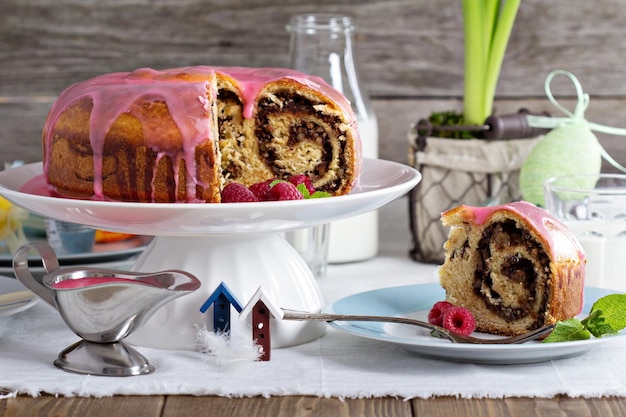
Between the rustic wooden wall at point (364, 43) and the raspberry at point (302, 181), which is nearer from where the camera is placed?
the raspberry at point (302, 181)

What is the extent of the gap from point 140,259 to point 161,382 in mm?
266

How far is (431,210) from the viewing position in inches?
72.3

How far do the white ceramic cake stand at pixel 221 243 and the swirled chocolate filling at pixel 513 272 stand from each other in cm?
14

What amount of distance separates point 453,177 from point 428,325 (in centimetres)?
68

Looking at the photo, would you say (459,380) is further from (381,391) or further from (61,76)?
(61,76)

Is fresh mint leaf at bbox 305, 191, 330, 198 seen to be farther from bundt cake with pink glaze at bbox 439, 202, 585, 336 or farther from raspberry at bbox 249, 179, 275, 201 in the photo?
bundt cake with pink glaze at bbox 439, 202, 585, 336

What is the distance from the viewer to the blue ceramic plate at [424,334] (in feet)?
3.66

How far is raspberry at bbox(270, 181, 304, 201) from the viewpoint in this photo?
3.96 feet

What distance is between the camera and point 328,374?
1143 millimetres

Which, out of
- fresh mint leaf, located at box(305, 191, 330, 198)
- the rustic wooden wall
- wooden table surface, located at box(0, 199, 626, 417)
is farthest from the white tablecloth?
the rustic wooden wall

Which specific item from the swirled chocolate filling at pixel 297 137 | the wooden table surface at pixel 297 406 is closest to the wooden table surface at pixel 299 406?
the wooden table surface at pixel 297 406

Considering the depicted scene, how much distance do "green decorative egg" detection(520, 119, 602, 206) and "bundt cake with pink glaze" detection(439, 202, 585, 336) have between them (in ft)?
1.41

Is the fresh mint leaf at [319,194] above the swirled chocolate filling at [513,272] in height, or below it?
above

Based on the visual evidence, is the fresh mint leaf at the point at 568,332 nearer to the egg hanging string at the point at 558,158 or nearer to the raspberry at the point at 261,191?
the raspberry at the point at 261,191
